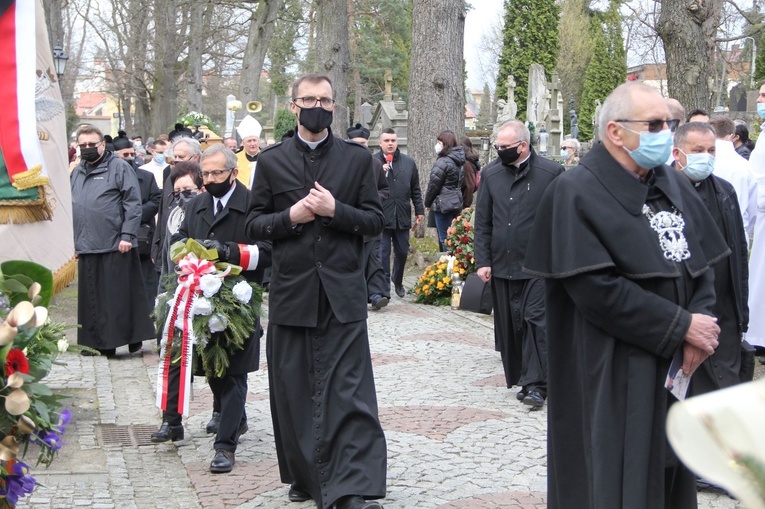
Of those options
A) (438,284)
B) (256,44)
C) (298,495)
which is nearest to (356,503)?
(298,495)

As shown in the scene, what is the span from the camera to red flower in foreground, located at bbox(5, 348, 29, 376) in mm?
3494

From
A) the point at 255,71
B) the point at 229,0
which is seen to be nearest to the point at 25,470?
the point at 255,71

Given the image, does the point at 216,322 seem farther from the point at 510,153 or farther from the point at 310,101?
the point at 510,153

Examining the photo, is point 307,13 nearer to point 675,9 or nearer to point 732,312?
point 675,9

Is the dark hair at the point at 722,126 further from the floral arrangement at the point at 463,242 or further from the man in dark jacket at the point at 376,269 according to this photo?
the man in dark jacket at the point at 376,269

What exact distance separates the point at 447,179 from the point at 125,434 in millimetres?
8245

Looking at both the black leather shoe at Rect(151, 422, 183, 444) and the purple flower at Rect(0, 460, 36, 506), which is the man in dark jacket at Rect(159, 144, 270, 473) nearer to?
the black leather shoe at Rect(151, 422, 183, 444)

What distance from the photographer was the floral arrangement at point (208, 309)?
6414 mm

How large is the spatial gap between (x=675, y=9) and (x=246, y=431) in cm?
727

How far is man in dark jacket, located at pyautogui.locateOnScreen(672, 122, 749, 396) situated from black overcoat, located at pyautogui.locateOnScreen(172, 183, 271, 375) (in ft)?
8.42

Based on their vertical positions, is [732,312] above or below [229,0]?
below

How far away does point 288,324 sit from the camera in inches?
219

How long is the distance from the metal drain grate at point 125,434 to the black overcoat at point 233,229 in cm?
116

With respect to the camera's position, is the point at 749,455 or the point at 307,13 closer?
the point at 749,455
